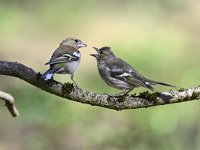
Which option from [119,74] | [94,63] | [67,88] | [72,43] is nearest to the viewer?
[67,88]

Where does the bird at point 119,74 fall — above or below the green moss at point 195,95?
above

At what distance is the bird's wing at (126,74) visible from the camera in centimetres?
656

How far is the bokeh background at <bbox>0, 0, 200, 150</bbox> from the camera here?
1159 cm

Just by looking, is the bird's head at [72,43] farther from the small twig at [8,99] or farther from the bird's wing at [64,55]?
the small twig at [8,99]

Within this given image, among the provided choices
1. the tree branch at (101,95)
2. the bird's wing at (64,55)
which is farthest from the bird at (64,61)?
the tree branch at (101,95)

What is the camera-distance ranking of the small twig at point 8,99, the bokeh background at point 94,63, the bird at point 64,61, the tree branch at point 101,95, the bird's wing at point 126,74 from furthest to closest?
the bokeh background at point 94,63 < the bird at point 64,61 < the bird's wing at point 126,74 < the tree branch at point 101,95 < the small twig at point 8,99

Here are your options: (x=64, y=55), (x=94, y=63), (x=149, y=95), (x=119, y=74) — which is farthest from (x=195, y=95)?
(x=94, y=63)

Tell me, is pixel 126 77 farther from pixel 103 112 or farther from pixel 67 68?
pixel 103 112

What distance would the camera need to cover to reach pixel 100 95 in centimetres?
543

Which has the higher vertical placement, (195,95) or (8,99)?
(195,95)

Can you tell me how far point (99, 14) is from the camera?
20.1 metres

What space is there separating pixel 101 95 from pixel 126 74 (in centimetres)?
143

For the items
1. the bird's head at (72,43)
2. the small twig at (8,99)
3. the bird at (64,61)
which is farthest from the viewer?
the bird's head at (72,43)

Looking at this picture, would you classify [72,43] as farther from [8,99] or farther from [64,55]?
[8,99]
